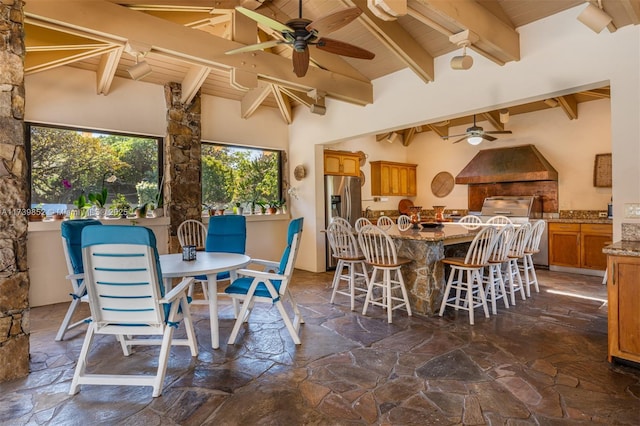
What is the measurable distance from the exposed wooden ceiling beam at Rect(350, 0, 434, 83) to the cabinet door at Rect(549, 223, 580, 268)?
368 centimetres

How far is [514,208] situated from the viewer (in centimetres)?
659

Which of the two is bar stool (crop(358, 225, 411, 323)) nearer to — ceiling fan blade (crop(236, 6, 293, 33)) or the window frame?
ceiling fan blade (crop(236, 6, 293, 33))

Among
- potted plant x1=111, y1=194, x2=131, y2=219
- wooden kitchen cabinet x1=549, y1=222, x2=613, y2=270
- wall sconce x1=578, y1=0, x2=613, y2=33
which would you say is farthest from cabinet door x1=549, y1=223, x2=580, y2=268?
potted plant x1=111, y1=194, x2=131, y2=219

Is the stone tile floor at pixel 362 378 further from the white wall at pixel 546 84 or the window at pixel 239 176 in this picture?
the window at pixel 239 176

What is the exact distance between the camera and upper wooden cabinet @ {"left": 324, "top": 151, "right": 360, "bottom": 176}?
6.54 meters

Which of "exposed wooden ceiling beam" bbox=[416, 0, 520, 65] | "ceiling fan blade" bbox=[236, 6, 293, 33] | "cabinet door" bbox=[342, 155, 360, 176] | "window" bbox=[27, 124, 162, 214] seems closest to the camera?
"ceiling fan blade" bbox=[236, 6, 293, 33]

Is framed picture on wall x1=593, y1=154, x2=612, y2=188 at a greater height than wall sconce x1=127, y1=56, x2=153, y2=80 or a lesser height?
lesser

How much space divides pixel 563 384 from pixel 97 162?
5.57 meters

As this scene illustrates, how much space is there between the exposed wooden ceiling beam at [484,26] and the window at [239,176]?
4060 millimetres

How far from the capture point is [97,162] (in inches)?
190

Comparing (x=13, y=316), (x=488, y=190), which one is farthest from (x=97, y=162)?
(x=488, y=190)

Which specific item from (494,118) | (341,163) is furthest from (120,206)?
(494,118)

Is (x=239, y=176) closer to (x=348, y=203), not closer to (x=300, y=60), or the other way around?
(x=348, y=203)

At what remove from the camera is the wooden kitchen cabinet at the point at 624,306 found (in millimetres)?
2463
